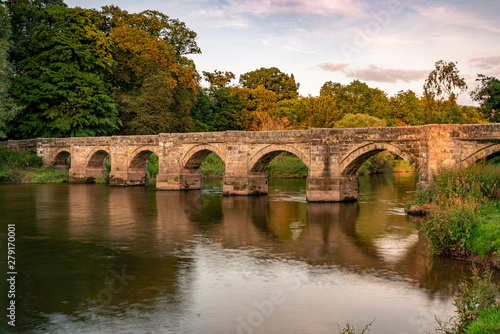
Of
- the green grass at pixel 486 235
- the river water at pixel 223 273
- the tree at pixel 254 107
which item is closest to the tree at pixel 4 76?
the river water at pixel 223 273

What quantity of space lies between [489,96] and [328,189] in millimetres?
12505

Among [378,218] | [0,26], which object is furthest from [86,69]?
[378,218]

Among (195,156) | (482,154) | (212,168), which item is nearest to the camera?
(482,154)

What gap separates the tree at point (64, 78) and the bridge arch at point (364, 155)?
23004 mm

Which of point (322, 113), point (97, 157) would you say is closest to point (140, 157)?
point (97, 157)

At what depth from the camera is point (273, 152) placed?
2586 centimetres

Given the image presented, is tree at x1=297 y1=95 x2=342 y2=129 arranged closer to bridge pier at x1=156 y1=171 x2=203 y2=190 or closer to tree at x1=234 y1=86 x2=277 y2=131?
tree at x1=234 y1=86 x2=277 y2=131

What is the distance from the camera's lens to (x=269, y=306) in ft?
27.0

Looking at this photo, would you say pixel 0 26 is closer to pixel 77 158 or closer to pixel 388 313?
pixel 77 158

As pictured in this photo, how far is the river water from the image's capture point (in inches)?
299

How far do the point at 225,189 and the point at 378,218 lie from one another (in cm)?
1042

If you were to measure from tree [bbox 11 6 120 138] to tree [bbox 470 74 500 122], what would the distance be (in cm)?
2760

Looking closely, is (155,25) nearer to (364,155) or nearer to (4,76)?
(4,76)

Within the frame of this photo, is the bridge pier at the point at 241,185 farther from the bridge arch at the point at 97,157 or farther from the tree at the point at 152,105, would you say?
the tree at the point at 152,105
